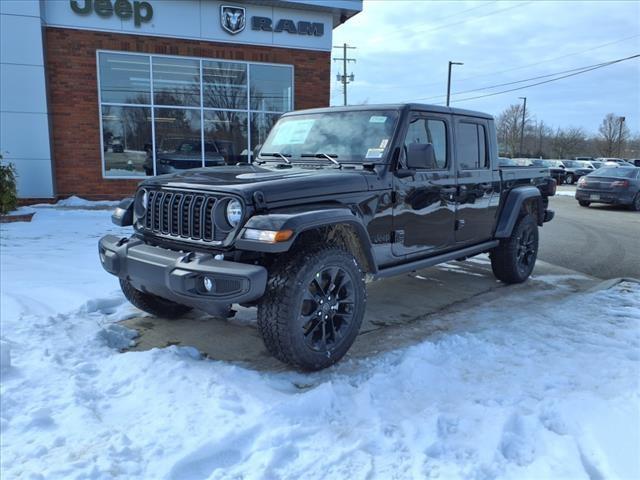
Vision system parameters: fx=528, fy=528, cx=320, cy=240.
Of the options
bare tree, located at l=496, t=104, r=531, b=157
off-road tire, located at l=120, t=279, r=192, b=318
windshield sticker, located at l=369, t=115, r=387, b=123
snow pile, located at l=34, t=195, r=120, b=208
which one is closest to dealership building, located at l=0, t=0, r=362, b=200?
snow pile, located at l=34, t=195, r=120, b=208

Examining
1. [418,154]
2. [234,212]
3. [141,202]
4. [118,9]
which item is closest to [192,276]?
[234,212]

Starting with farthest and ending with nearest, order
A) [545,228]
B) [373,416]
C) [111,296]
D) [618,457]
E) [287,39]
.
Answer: [287,39] → [545,228] → [111,296] → [373,416] → [618,457]

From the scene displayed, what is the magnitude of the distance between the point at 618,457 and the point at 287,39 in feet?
41.8

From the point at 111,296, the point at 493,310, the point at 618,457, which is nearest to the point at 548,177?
the point at 493,310

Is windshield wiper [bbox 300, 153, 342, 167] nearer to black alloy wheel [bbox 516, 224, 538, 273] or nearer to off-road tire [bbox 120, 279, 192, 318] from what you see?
off-road tire [bbox 120, 279, 192, 318]

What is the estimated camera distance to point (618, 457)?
2.57 m

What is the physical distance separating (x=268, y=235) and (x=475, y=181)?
2.95 m

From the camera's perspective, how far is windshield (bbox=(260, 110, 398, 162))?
14.5ft

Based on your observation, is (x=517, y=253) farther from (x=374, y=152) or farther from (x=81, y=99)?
(x=81, y=99)

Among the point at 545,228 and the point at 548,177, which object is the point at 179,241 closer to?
the point at 548,177

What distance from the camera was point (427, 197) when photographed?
15.5 feet

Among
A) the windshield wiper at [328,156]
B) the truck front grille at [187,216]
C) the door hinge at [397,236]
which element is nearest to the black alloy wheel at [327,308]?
the truck front grille at [187,216]

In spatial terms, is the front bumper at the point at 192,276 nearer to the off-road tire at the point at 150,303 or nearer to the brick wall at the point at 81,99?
the off-road tire at the point at 150,303

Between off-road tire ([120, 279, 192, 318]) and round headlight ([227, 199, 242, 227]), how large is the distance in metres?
1.31
